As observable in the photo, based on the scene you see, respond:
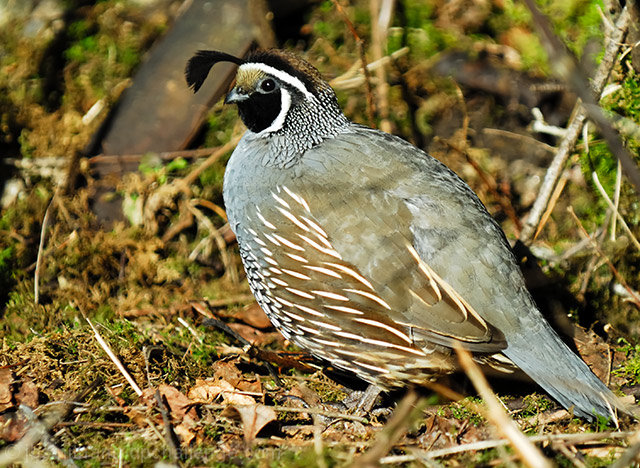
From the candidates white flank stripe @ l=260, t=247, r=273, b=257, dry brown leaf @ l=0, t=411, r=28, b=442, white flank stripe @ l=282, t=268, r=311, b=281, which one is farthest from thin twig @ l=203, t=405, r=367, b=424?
dry brown leaf @ l=0, t=411, r=28, b=442

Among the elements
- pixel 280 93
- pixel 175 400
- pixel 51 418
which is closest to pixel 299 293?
pixel 175 400

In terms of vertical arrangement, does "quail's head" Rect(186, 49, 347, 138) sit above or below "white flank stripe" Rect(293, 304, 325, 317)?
above

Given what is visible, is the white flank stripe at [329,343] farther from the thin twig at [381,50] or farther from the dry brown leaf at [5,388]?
the thin twig at [381,50]

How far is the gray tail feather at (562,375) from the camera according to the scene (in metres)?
3.68

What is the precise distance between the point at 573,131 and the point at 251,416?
292cm

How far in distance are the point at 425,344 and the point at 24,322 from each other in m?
2.86

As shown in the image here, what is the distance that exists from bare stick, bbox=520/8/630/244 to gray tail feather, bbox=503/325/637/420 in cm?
137

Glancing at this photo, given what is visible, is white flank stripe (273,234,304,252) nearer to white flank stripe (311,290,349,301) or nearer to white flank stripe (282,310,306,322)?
white flank stripe (311,290,349,301)

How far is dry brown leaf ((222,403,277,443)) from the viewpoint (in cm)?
374

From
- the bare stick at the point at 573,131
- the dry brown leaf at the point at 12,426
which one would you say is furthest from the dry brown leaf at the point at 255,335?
the bare stick at the point at 573,131

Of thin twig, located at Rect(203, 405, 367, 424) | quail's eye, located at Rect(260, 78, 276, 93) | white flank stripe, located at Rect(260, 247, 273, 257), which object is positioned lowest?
thin twig, located at Rect(203, 405, 367, 424)

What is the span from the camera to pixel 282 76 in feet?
14.5

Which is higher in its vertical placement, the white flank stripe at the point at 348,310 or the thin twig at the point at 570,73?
the thin twig at the point at 570,73

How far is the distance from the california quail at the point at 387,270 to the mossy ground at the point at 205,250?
40 centimetres
